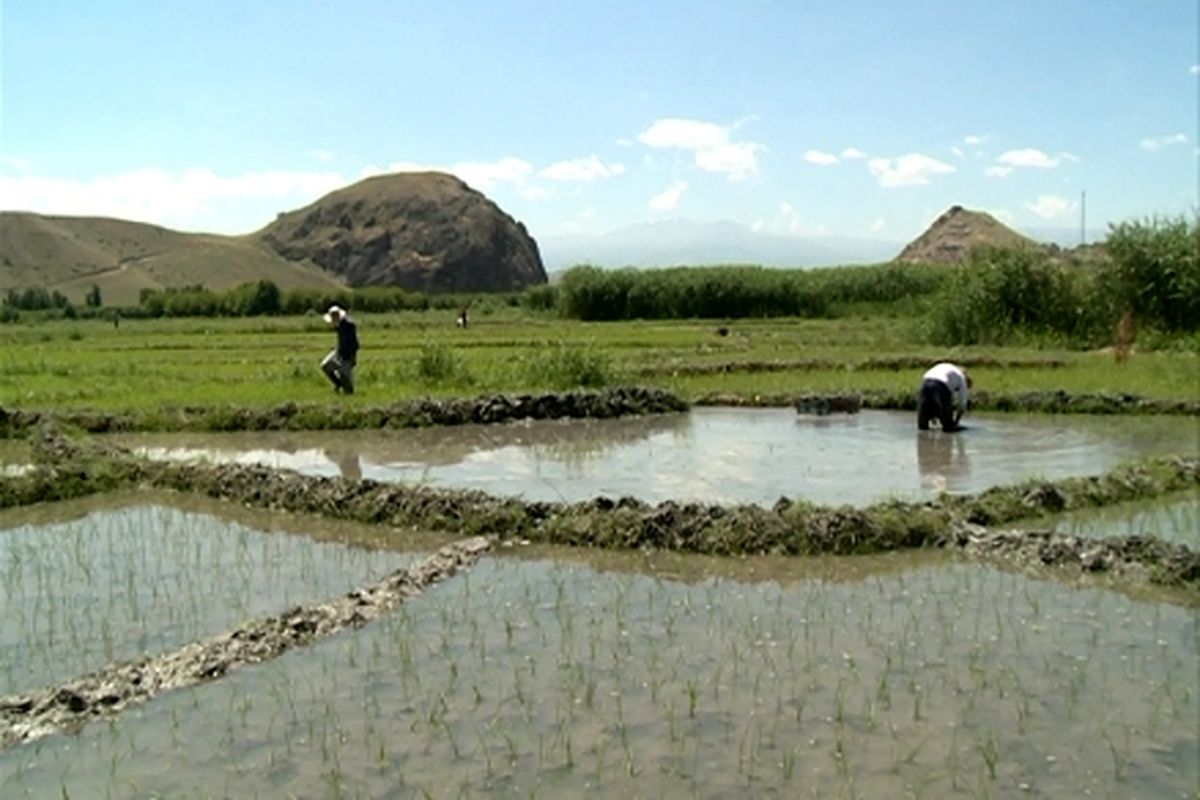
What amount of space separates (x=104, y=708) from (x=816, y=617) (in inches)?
154

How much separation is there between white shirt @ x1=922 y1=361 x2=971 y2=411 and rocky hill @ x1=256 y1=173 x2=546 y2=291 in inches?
3735

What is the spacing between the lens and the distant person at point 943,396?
13305mm

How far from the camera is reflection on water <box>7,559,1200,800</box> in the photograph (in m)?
4.66

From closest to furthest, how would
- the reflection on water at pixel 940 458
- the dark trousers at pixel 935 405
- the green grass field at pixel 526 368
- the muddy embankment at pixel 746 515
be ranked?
1. the muddy embankment at pixel 746 515
2. the reflection on water at pixel 940 458
3. the dark trousers at pixel 935 405
4. the green grass field at pixel 526 368

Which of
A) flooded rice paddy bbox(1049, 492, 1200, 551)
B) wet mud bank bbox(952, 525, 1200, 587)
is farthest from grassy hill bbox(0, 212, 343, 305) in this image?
wet mud bank bbox(952, 525, 1200, 587)

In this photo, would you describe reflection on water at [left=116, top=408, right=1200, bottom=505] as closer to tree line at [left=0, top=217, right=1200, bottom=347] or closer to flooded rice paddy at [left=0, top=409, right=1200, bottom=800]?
flooded rice paddy at [left=0, top=409, right=1200, bottom=800]

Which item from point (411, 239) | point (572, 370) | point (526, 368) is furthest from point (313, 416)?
point (411, 239)

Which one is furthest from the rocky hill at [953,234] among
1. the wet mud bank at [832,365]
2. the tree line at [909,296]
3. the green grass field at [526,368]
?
the wet mud bank at [832,365]

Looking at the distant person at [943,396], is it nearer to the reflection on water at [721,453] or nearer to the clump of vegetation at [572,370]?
the reflection on water at [721,453]

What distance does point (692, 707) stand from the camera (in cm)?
532

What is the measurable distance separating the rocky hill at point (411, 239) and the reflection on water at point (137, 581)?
97687mm

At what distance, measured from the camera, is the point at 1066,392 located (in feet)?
52.2

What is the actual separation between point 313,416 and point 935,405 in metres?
7.85

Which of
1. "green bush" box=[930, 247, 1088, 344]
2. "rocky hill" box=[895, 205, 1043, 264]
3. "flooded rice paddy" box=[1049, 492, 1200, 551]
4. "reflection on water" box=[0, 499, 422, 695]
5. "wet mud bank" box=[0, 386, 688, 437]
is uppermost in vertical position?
"rocky hill" box=[895, 205, 1043, 264]
